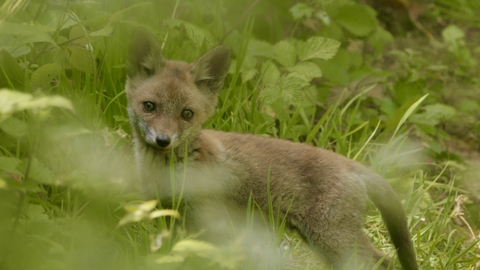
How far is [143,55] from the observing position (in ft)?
11.9

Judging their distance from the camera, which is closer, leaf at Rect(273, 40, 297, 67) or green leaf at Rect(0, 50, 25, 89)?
green leaf at Rect(0, 50, 25, 89)

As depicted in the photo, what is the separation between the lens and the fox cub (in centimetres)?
335

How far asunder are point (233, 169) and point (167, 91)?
2.29 feet

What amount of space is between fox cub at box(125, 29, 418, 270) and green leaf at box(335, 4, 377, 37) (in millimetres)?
2386

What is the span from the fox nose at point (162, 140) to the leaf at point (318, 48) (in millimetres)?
1904

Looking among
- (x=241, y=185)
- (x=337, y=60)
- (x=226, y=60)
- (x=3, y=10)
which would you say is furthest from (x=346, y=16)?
(x=3, y=10)

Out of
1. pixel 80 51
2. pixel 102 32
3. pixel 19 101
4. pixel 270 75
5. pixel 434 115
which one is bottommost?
pixel 434 115

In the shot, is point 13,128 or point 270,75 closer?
point 13,128

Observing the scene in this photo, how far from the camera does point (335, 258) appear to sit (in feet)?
10.9

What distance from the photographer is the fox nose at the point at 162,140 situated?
127 inches

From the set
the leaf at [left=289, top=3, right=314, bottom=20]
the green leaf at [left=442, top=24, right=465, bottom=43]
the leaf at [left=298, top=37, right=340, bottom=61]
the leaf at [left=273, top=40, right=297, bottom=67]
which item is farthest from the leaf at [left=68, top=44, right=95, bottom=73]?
the green leaf at [left=442, top=24, right=465, bottom=43]

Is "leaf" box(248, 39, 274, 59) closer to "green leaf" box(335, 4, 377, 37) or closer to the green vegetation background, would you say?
the green vegetation background

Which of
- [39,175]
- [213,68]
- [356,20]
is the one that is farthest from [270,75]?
[39,175]

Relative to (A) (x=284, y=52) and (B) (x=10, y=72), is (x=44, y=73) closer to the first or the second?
(B) (x=10, y=72)
